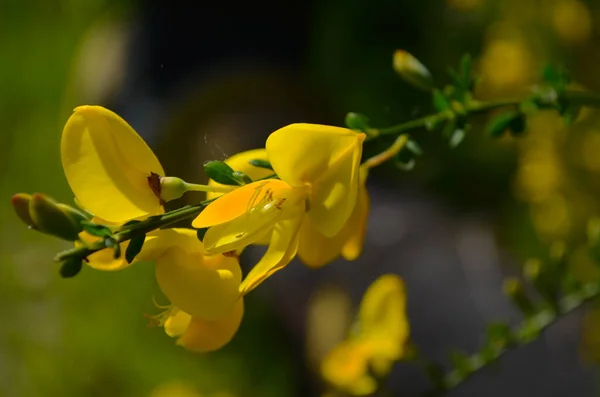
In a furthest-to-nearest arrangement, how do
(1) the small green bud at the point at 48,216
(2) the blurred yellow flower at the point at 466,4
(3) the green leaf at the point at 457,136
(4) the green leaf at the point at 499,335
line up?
(2) the blurred yellow flower at the point at 466,4 → (4) the green leaf at the point at 499,335 → (3) the green leaf at the point at 457,136 → (1) the small green bud at the point at 48,216

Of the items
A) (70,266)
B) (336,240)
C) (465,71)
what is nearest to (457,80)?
(465,71)

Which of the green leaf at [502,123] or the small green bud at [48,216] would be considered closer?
the small green bud at [48,216]

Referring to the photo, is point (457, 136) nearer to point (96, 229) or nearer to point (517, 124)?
point (517, 124)

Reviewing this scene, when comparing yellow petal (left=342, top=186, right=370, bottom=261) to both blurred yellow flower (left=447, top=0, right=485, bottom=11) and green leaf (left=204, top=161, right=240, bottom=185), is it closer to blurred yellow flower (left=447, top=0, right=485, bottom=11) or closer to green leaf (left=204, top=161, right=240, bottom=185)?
green leaf (left=204, top=161, right=240, bottom=185)

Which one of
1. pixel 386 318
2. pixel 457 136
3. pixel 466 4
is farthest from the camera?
pixel 466 4

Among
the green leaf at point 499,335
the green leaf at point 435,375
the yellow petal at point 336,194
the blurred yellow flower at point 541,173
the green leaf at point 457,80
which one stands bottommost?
the blurred yellow flower at point 541,173

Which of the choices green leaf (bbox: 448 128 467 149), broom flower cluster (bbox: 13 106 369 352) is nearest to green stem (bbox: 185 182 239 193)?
broom flower cluster (bbox: 13 106 369 352)

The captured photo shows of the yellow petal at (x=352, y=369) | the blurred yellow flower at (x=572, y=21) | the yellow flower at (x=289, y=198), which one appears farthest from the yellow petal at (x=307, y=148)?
the blurred yellow flower at (x=572, y=21)

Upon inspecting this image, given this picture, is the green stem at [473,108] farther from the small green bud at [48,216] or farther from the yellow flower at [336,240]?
the small green bud at [48,216]
